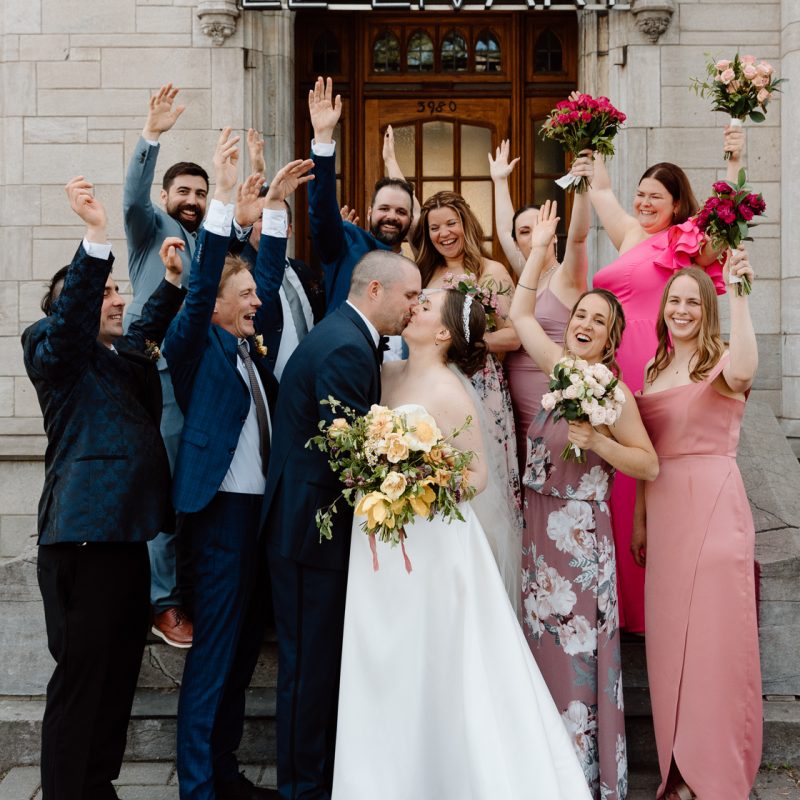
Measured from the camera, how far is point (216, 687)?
4.14m

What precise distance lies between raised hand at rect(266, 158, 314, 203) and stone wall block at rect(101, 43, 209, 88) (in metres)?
3.48

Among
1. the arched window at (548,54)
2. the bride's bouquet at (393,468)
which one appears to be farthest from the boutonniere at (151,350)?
the arched window at (548,54)

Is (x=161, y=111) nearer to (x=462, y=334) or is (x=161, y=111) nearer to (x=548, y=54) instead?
(x=462, y=334)

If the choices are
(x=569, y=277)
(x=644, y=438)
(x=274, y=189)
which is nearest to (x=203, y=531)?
(x=274, y=189)

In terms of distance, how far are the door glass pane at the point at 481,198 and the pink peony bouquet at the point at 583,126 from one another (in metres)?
3.30

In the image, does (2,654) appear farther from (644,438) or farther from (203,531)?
(644,438)

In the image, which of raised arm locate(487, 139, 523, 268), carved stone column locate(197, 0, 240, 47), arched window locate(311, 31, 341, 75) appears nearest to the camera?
raised arm locate(487, 139, 523, 268)

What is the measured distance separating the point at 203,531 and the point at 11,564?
1654 millimetres

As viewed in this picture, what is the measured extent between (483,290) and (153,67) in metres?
4.04

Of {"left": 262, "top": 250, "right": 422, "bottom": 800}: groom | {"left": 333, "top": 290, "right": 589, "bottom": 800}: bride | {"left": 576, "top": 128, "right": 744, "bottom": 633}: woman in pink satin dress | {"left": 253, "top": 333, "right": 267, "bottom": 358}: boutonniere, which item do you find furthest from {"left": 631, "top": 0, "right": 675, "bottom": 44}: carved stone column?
{"left": 333, "top": 290, "right": 589, "bottom": 800}: bride

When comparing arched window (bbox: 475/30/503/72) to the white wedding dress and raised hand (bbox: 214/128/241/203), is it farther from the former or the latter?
the white wedding dress

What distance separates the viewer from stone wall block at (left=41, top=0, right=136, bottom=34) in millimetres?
7551

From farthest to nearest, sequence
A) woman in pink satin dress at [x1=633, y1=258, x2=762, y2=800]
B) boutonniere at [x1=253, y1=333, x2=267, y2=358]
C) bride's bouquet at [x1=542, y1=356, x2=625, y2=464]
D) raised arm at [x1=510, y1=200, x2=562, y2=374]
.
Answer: raised arm at [x1=510, y1=200, x2=562, y2=374] < boutonniere at [x1=253, y1=333, x2=267, y2=358] < woman in pink satin dress at [x1=633, y1=258, x2=762, y2=800] < bride's bouquet at [x1=542, y1=356, x2=625, y2=464]

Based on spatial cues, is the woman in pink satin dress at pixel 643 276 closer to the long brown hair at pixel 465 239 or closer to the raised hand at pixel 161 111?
the long brown hair at pixel 465 239
